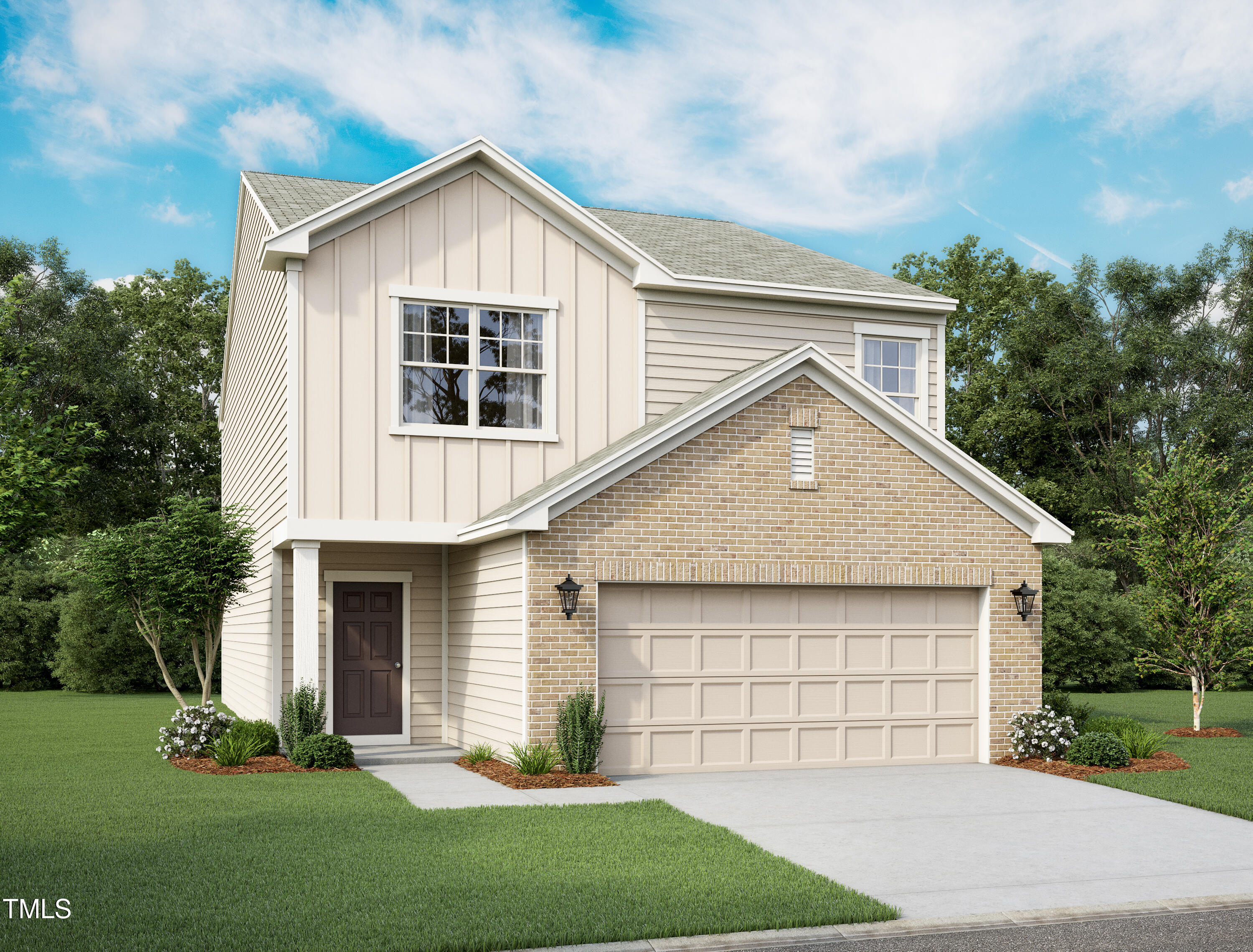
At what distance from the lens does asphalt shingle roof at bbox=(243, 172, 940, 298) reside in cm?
1669

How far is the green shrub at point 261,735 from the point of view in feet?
46.4

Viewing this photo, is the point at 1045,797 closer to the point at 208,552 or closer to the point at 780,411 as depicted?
the point at 780,411

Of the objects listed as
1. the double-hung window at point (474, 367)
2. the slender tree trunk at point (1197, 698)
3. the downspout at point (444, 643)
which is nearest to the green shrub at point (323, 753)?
the downspout at point (444, 643)

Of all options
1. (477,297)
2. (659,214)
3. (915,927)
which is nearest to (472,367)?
(477,297)

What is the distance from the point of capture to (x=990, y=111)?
38844 mm

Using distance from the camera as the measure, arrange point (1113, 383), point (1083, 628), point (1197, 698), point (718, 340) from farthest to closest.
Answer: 1. point (1113, 383)
2. point (1083, 628)
3. point (1197, 698)
4. point (718, 340)

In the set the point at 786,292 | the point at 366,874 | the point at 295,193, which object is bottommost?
the point at 366,874

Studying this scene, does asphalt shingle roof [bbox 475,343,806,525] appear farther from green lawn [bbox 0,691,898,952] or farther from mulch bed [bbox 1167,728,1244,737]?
mulch bed [bbox 1167,728,1244,737]

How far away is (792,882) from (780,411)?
7.29 metres

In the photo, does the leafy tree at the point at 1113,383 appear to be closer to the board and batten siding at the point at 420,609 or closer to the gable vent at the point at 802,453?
the gable vent at the point at 802,453

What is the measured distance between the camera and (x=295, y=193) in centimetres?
1719

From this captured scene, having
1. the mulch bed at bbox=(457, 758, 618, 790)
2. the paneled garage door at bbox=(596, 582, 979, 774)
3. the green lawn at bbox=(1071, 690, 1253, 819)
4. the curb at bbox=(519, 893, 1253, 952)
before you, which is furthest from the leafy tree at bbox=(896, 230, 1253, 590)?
the curb at bbox=(519, 893, 1253, 952)

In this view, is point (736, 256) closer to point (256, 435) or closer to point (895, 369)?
point (895, 369)

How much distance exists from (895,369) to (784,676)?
232 inches
